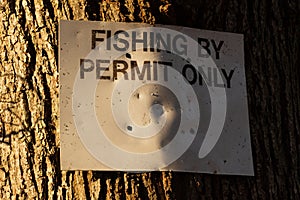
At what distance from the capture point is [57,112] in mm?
2031

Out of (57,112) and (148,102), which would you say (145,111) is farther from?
(57,112)

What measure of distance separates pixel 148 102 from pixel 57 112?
0.81 ft

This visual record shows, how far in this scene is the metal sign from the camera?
80.0 inches

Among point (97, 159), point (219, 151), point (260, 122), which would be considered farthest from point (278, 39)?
point (97, 159)

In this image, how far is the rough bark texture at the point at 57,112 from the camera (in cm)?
200

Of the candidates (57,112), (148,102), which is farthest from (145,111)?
(57,112)

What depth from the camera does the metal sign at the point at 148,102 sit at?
6.66 ft

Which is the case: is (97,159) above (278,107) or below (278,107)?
below

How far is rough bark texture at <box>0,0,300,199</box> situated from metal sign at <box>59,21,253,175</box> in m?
0.03

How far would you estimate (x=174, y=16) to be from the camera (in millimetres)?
2148

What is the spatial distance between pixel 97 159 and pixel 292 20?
0.80 m

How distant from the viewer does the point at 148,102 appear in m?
2.09

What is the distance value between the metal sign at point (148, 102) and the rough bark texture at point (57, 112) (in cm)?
3

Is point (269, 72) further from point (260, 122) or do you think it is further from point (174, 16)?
point (174, 16)
